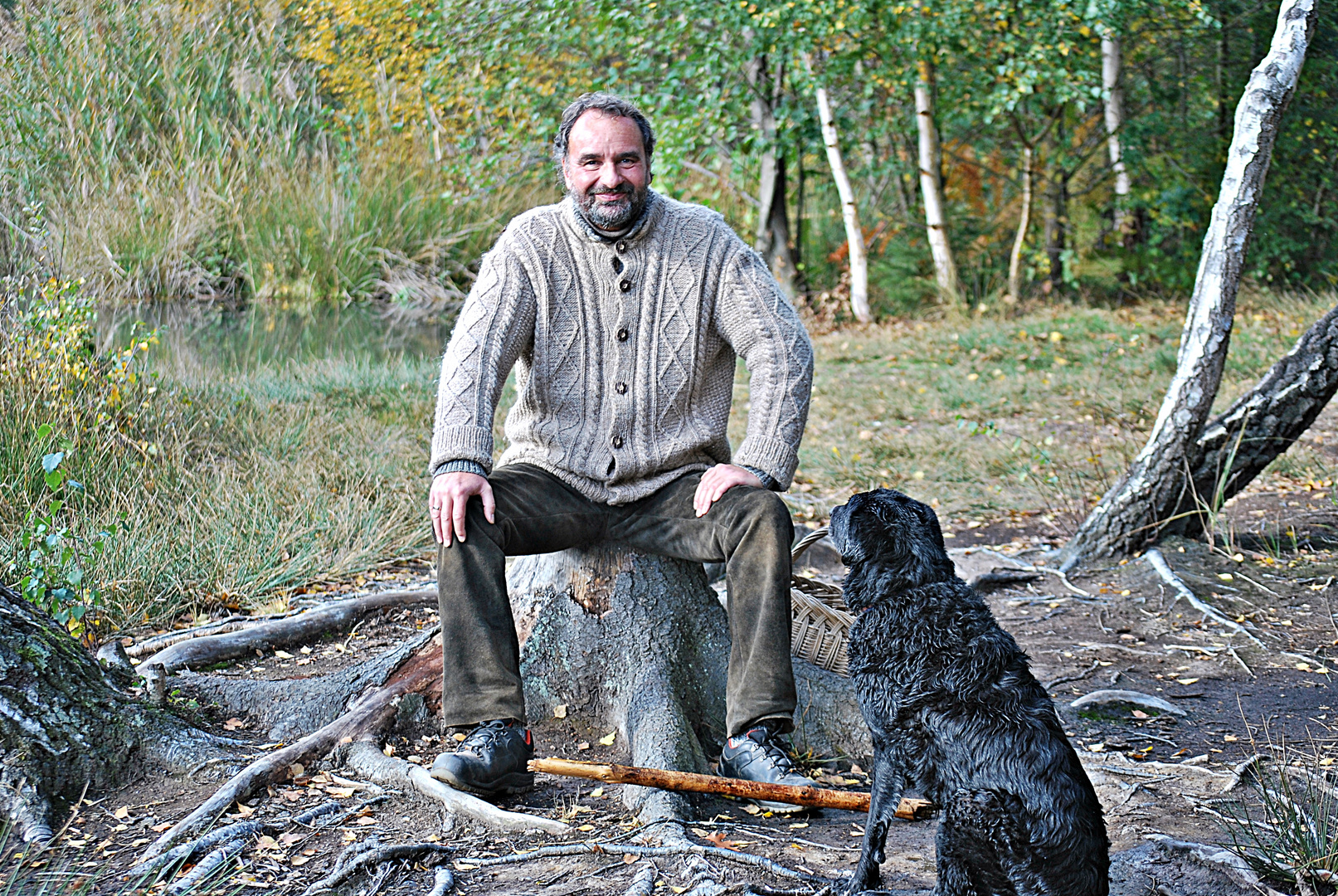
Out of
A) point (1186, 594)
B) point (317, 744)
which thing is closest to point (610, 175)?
point (317, 744)

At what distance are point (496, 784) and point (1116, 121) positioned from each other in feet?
44.2

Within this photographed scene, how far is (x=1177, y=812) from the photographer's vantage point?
304 centimetres

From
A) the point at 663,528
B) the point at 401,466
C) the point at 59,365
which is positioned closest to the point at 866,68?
the point at 401,466

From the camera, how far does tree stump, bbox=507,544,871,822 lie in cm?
355

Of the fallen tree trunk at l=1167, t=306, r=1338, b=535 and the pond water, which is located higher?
the fallen tree trunk at l=1167, t=306, r=1338, b=535


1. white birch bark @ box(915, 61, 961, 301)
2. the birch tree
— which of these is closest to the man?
the birch tree

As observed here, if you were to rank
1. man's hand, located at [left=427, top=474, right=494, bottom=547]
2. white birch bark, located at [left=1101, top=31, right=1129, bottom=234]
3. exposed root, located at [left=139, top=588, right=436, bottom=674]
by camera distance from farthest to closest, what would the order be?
white birch bark, located at [left=1101, top=31, right=1129, bottom=234] → exposed root, located at [left=139, top=588, right=436, bottom=674] → man's hand, located at [left=427, top=474, right=494, bottom=547]

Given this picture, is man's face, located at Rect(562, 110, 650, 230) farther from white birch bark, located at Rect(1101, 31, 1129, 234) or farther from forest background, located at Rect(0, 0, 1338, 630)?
white birch bark, located at Rect(1101, 31, 1129, 234)

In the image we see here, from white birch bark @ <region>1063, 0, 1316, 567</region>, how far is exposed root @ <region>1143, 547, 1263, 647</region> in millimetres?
148

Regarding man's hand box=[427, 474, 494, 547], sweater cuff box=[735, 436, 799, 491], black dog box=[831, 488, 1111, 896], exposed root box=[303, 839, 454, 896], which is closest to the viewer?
black dog box=[831, 488, 1111, 896]

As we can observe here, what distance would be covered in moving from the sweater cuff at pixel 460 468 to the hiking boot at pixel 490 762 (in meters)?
0.71

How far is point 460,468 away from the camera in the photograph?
3.21 m

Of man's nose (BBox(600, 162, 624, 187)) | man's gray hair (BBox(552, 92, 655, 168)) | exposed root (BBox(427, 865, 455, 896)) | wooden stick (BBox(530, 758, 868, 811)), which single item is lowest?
exposed root (BBox(427, 865, 455, 896))

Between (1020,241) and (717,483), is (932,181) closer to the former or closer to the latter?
(1020,241)
